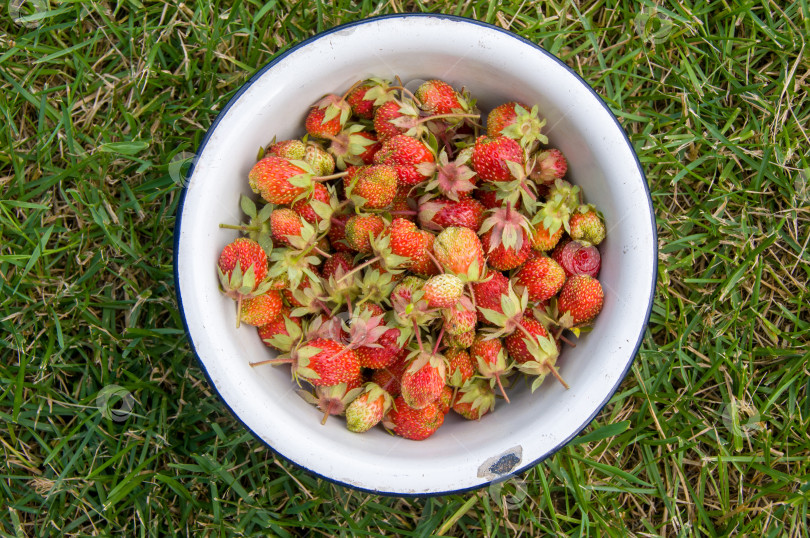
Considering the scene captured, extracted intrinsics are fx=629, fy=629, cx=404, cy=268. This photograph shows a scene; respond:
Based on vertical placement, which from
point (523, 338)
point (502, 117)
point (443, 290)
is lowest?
point (523, 338)

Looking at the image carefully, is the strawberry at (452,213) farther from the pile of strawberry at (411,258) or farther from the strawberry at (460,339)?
the strawberry at (460,339)

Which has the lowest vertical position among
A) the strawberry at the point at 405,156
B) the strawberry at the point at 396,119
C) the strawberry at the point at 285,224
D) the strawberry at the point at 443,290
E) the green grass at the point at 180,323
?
the green grass at the point at 180,323

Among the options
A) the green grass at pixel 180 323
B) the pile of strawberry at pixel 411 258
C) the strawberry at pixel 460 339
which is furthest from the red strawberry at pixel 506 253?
the green grass at pixel 180 323

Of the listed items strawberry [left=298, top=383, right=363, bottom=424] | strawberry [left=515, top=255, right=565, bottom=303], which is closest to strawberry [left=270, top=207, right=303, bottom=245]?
strawberry [left=298, top=383, right=363, bottom=424]

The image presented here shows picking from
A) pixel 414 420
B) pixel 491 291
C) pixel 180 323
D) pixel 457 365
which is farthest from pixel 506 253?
pixel 180 323

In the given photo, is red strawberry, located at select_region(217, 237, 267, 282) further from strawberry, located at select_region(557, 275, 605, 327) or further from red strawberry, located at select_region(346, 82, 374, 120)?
strawberry, located at select_region(557, 275, 605, 327)

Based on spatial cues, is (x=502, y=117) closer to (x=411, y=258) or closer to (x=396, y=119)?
(x=396, y=119)
